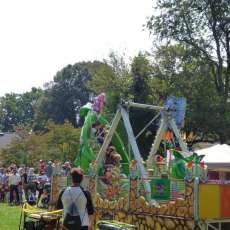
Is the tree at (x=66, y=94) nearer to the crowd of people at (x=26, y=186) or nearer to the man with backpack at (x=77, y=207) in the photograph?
the crowd of people at (x=26, y=186)

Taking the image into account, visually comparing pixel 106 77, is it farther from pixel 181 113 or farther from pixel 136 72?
pixel 181 113

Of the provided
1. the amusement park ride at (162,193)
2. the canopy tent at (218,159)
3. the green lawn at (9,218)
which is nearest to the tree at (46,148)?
the green lawn at (9,218)

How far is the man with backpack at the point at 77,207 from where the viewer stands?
8.89 metres

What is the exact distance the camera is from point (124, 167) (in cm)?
1953

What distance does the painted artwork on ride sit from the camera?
1363 centimetres

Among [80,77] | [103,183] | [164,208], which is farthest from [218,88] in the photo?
[80,77]

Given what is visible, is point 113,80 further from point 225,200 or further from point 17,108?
point 17,108

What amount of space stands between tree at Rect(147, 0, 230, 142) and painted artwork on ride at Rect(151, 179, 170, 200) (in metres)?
22.0

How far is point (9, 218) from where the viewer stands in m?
18.3

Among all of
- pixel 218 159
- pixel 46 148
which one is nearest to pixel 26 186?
pixel 218 159

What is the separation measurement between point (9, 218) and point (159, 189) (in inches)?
257

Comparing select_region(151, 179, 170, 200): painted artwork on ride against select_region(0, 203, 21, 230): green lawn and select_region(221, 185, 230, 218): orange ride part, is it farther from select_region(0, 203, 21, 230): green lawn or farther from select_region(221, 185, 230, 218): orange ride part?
select_region(0, 203, 21, 230): green lawn

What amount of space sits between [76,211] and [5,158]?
38879 mm

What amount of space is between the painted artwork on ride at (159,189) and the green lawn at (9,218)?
4250mm
